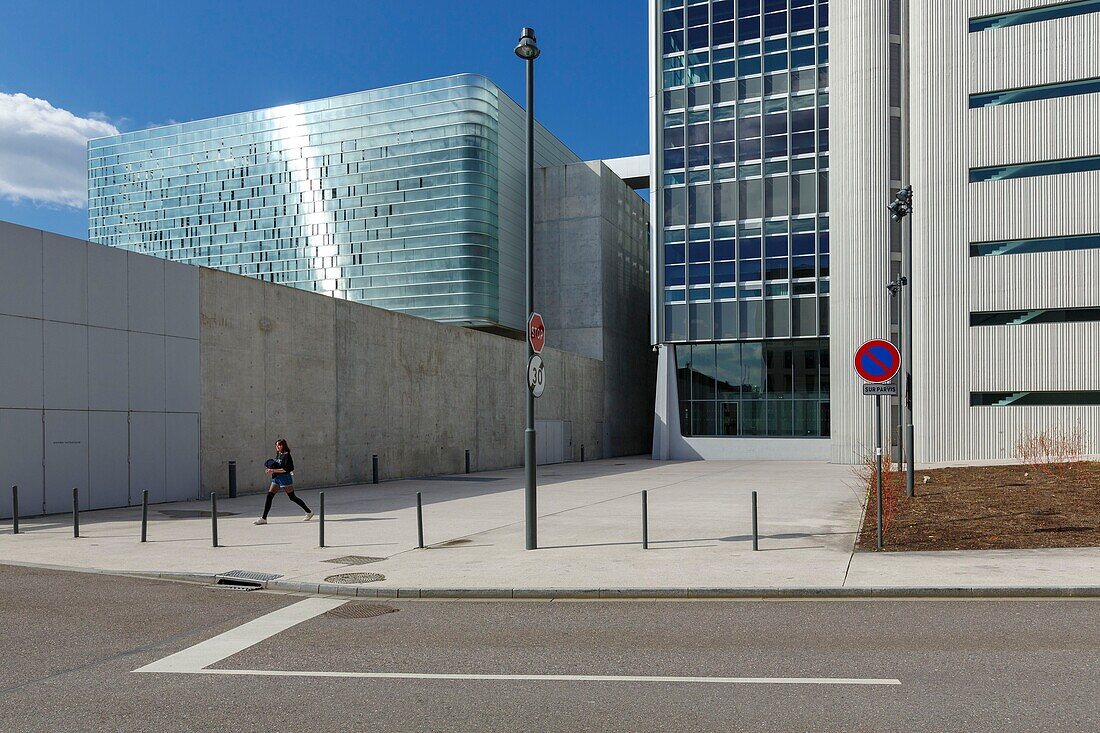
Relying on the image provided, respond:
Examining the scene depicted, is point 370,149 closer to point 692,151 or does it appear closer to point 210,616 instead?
point 692,151

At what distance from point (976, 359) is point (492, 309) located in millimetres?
27347

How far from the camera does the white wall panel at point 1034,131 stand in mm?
31031

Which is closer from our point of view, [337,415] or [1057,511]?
[1057,511]

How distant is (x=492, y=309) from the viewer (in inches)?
2030

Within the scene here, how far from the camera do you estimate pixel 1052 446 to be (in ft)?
92.8

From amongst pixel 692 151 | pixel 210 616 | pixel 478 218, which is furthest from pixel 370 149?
pixel 210 616

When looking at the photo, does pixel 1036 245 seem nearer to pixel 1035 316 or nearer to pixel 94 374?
pixel 1035 316

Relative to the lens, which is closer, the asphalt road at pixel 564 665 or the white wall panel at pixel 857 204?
the asphalt road at pixel 564 665

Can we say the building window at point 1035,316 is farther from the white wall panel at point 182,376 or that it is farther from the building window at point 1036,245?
the white wall panel at point 182,376

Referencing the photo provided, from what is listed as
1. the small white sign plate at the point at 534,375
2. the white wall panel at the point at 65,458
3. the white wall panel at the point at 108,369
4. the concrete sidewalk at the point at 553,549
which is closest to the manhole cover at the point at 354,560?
the concrete sidewalk at the point at 553,549

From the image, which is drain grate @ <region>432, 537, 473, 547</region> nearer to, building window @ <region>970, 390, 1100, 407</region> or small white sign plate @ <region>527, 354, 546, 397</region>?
small white sign plate @ <region>527, 354, 546, 397</region>

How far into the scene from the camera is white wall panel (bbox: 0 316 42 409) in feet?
59.1

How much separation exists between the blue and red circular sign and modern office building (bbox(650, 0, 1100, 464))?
11389 millimetres

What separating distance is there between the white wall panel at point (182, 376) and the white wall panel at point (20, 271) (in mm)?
3740
